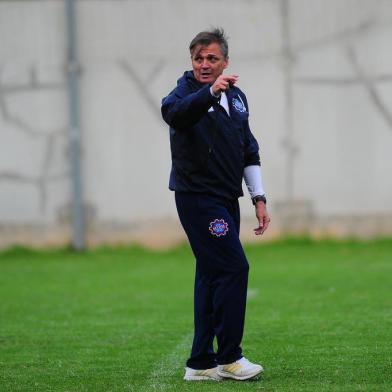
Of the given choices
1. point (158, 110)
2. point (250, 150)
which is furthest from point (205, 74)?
point (158, 110)

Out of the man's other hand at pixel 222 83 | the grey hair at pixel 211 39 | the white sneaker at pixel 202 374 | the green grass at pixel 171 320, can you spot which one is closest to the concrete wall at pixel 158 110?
the green grass at pixel 171 320

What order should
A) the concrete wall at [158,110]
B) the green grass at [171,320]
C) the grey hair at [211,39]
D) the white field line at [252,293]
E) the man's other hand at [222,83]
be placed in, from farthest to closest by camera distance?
the concrete wall at [158,110] < the white field line at [252,293] < the green grass at [171,320] < the grey hair at [211,39] < the man's other hand at [222,83]

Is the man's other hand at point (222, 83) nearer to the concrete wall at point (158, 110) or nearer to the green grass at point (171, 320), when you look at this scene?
the green grass at point (171, 320)

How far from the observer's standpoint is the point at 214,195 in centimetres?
587

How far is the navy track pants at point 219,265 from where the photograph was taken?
19.1 ft

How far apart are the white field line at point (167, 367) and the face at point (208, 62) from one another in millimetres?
1633

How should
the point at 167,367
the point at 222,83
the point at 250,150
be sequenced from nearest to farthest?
the point at 222,83
the point at 250,150
the point at 167,367

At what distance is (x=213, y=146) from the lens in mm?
5785

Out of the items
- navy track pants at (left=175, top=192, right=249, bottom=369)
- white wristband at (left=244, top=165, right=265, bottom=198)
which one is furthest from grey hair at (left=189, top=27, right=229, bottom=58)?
navy track pants at (left=175, top=192, right=249, bottom=369)

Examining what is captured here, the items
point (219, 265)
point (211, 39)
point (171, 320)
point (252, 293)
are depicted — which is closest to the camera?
point (211, 39)

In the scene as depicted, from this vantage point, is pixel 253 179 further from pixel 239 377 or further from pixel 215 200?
pixel 239 377

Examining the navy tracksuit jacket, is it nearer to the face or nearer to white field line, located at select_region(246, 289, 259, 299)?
the face

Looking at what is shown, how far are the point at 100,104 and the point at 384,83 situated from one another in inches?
154

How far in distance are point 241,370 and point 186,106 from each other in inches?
57.1
